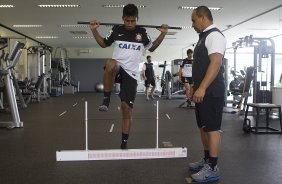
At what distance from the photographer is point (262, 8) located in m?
8.45

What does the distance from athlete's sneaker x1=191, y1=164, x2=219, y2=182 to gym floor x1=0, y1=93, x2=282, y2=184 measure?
75mm

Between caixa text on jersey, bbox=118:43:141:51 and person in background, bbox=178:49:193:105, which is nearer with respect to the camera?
caixa text on jersey, bbox=118:43:141:51

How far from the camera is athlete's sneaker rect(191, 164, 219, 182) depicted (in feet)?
7.69

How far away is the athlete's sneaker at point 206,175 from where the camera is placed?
2344 mm

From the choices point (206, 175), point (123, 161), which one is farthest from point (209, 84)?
point (123, 161)

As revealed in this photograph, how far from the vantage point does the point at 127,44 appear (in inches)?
111

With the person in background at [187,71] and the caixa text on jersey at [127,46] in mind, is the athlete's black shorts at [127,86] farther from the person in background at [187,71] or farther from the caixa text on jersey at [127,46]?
the person in background at [187,71]

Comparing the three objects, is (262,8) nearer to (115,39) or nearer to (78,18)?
(78,18)

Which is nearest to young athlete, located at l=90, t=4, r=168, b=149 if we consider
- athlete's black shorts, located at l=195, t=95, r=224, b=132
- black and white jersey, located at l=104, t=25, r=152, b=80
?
black and white jersey, located at l=104, t=25, r=152, b=80

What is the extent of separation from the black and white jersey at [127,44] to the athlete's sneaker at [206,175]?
1.10 meters

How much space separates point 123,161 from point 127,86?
0.72 m

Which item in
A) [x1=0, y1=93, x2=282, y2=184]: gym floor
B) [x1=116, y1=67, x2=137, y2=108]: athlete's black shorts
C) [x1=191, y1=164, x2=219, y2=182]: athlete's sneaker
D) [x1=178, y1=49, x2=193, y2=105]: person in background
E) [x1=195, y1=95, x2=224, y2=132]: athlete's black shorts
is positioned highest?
[x1=178, y1=49, x2=193, y2=105]: person in background

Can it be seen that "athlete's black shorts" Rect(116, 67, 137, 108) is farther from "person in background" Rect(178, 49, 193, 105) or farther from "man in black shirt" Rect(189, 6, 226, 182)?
"person in background" Rect(178, 49, 193, 105)

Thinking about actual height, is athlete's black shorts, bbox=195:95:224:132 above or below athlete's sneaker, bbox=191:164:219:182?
above
